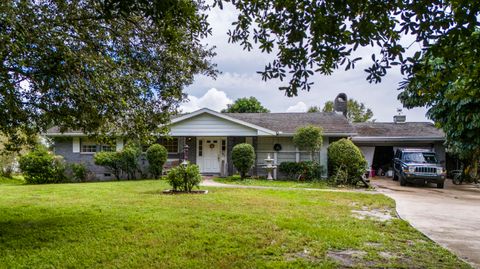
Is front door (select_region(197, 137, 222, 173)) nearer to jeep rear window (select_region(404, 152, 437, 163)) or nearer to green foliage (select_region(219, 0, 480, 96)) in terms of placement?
jeep rear window (select_region(404, 152, 437, 163))

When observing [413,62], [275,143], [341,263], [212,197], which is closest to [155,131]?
[212,197]

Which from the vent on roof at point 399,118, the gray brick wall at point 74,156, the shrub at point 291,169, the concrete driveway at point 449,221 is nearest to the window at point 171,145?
the gray brick wall at point 74,156

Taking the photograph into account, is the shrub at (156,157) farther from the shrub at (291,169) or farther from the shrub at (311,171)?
the shrub at (311,171)

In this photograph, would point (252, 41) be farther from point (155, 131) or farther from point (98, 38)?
point (155, 131)

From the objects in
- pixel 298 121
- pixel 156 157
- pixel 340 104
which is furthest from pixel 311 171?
pixel 340 104

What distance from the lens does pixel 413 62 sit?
124 inches

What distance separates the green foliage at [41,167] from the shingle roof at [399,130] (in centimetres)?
1856

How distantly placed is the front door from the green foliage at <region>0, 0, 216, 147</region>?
12.2m

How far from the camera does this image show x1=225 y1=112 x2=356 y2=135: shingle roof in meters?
18.9

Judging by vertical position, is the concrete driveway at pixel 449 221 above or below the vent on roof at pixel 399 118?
below

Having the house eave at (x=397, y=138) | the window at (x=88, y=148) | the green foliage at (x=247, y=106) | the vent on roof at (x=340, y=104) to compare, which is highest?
the green foliage at (x=247, y=106)

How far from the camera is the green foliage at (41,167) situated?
16.6 meters

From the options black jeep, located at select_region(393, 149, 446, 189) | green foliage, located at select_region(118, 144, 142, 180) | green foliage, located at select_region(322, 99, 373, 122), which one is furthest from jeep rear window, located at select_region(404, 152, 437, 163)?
green foliage, located at select_region(322, 99, 373, 122)

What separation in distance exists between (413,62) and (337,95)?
73.4ft
